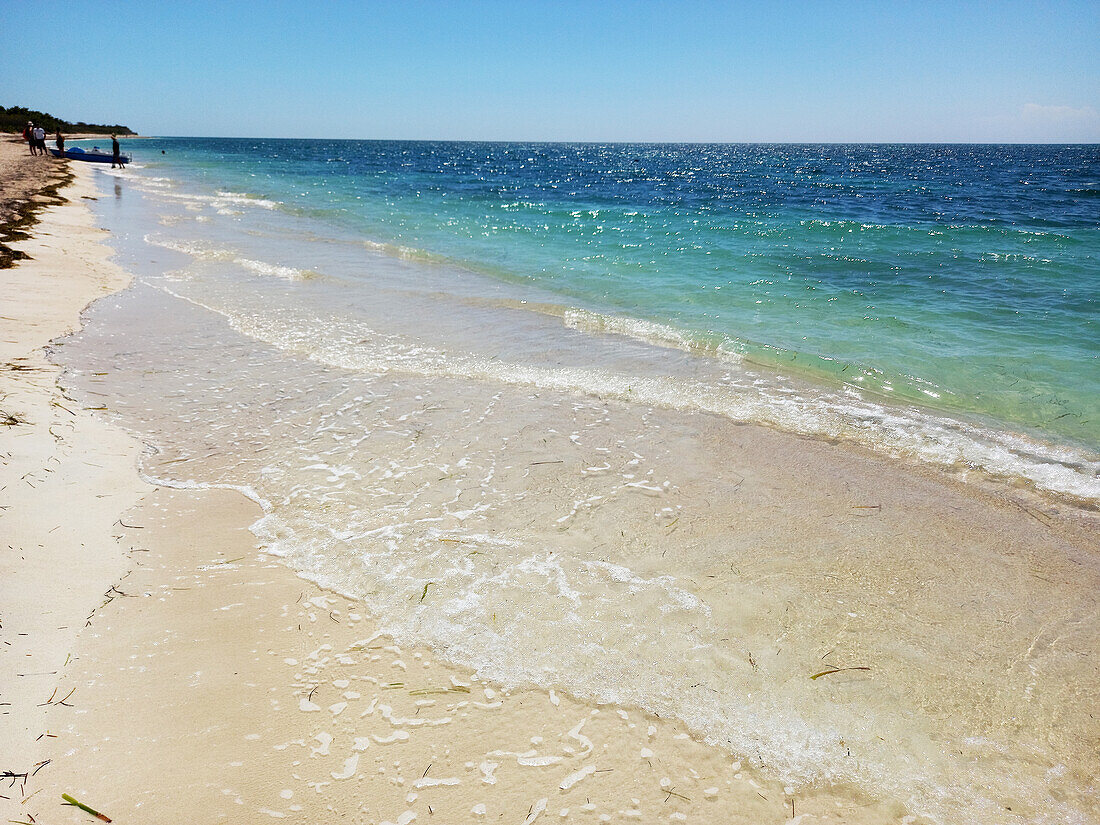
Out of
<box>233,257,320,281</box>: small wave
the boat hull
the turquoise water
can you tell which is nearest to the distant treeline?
the boat hull

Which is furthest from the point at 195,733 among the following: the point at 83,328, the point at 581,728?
the point at 83,328

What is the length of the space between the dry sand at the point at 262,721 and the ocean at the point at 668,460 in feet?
0.74

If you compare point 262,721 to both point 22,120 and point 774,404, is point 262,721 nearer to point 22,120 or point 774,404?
point 774,404

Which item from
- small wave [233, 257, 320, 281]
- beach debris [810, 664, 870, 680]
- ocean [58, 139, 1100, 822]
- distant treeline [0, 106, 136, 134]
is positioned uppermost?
distant treeline [0, 106, 136, 134]

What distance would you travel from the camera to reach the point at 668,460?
18.6ft

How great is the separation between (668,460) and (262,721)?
13.0ft

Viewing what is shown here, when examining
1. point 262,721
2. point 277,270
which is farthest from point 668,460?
point 277,270

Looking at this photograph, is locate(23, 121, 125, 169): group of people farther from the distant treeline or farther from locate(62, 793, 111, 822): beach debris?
locate(62, 793, 111, 822): beach debris

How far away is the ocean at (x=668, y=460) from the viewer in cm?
324

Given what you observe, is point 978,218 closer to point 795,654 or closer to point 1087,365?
point 1087,365

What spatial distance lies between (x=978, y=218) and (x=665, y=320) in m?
23.0

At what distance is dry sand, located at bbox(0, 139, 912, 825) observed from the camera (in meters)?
2.59

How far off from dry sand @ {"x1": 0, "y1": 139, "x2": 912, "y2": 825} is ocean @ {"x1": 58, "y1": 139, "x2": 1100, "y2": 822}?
22 centimetres

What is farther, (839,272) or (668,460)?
(839,272)
